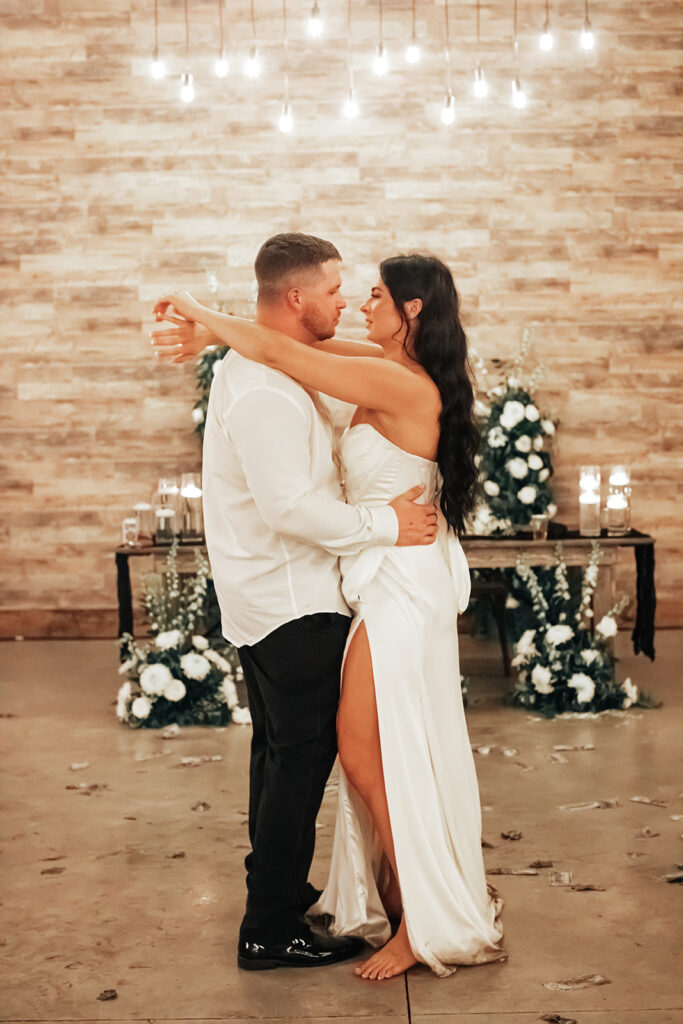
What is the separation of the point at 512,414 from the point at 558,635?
1636 mm

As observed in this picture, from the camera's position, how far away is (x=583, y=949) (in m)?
3.19

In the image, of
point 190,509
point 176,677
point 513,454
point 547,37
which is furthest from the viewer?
point 513,454

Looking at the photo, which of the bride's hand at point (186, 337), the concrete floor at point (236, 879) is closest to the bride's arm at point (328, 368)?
the bride's hand at point (186, 337)

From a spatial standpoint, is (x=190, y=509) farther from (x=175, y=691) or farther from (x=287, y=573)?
(x=287, y=573)

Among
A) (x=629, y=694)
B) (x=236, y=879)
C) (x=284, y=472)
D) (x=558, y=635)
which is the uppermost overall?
(x=284, y=472)

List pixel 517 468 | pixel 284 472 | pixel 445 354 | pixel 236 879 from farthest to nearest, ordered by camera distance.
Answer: pixel 517 468 → pixel 236 879 → pixel 445 354 → pixel 284 472

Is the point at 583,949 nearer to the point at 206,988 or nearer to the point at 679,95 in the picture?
the point at 206,988

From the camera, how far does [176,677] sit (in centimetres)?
567

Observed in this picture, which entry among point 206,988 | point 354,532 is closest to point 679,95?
point 354,532

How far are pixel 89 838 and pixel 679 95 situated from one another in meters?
5.80

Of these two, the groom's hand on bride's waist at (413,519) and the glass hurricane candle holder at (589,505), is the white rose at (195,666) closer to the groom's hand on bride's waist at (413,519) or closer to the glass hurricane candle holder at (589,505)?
the glass hurricane candle holder at (589,505)

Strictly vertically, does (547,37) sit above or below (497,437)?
above

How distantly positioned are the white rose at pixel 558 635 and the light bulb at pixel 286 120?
3334mm

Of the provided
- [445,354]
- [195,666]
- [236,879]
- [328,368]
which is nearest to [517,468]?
[195,666]
